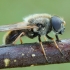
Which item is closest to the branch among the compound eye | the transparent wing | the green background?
the transparent wing

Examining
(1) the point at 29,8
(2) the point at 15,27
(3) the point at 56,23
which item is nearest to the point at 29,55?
(2) the point at 15,27

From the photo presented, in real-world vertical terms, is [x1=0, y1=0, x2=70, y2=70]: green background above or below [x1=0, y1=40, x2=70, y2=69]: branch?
below

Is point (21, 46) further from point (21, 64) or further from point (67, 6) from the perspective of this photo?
point (67, 6)

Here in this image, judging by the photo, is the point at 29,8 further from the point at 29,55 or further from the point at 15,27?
the point at 29,55

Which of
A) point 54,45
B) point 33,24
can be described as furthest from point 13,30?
point 54,45

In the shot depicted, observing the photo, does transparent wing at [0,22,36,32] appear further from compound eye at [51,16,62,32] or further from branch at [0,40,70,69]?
branch at [0,40,70,69]

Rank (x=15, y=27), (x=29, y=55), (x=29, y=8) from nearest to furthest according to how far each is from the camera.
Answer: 1. (x=29, y=55)
2. (x=15, y=27)
3. (x=29, y=8)

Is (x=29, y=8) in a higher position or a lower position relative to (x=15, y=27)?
lower

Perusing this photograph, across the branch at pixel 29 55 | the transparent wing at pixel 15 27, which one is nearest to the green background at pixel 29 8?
the transparent wing at pixel 15 27
